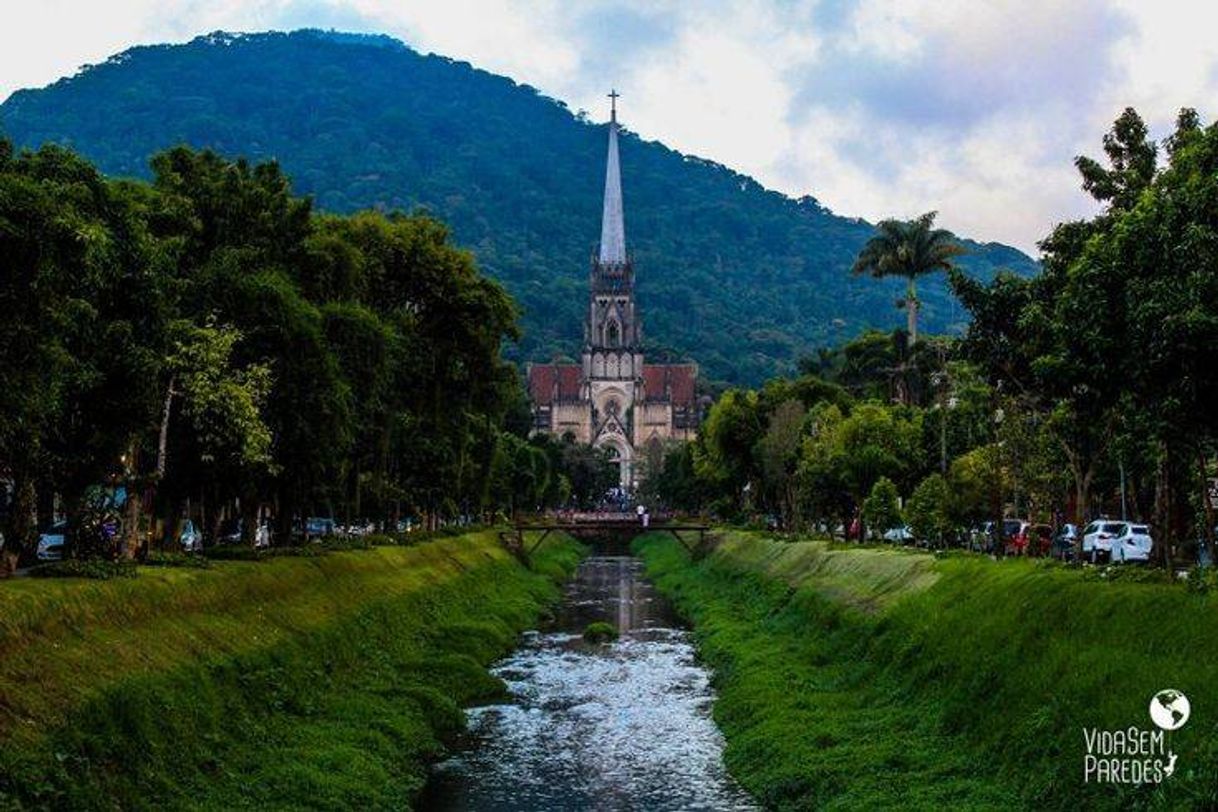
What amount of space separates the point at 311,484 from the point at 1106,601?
3350cm

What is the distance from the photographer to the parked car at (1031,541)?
2341 inches

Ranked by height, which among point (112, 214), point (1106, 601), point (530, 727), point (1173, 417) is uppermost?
point (112, 214)

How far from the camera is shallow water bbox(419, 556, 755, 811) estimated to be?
98.4 feet

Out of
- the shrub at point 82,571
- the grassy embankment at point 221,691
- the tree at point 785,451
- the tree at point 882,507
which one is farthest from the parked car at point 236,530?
the shrub at point 82,571

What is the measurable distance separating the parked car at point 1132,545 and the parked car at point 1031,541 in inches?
194

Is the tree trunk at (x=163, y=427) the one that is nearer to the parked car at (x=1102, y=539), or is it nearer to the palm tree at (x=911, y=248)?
the parked car at (x=1102, y=539)

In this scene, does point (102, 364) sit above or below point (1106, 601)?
above

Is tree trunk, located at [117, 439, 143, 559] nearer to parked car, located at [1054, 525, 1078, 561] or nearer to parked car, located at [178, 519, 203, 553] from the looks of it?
parked car, located at [178, 519, 203, 553]

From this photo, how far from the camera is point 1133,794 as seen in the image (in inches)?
742

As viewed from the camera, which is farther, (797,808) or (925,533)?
(925,533)

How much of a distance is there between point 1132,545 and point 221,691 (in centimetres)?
3722

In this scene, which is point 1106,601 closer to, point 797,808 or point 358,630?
point 797,808

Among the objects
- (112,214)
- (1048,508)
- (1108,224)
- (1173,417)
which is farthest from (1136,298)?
(1048,508)

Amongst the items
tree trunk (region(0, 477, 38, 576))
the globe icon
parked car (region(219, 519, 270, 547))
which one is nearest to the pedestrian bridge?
parked car (region(219, 519, 270, 547))
